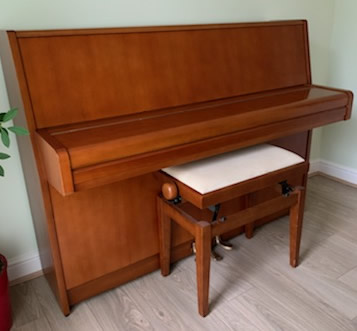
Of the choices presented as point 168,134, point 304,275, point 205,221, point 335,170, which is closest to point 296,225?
point 304,275

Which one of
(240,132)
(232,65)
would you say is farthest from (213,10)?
(240,132)

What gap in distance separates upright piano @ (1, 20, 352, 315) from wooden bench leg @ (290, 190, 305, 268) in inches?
11.4

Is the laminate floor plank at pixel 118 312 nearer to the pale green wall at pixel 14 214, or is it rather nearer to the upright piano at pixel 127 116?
the upright piano at pixel 127 116

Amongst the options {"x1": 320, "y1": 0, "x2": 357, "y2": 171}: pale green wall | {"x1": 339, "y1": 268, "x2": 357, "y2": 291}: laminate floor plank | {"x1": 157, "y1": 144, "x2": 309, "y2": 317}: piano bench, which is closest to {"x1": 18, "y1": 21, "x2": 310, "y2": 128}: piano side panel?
{"x1": 157, "y1": 144, "x2": 309, "y2": 317}: piano bench

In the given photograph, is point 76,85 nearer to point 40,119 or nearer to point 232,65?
point 40,119

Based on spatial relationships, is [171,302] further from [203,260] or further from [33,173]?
[33,173]

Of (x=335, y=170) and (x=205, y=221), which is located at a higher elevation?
(x=205, y=221)

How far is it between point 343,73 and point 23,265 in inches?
82.9

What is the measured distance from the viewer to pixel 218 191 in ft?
4.23

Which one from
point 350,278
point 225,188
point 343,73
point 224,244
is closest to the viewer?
point 225,188

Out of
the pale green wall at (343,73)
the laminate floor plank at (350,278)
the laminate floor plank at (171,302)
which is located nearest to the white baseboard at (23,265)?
the laminate floor plank at (171,302)

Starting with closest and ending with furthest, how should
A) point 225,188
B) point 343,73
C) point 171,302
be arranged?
point 225,188
point 171,302
point 343,73

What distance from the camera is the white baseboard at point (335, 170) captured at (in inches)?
97.2

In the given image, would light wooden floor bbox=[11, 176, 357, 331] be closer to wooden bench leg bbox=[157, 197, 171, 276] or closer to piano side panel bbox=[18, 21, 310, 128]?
wooden bench leg bbox=[157, 197, 171, 276]
